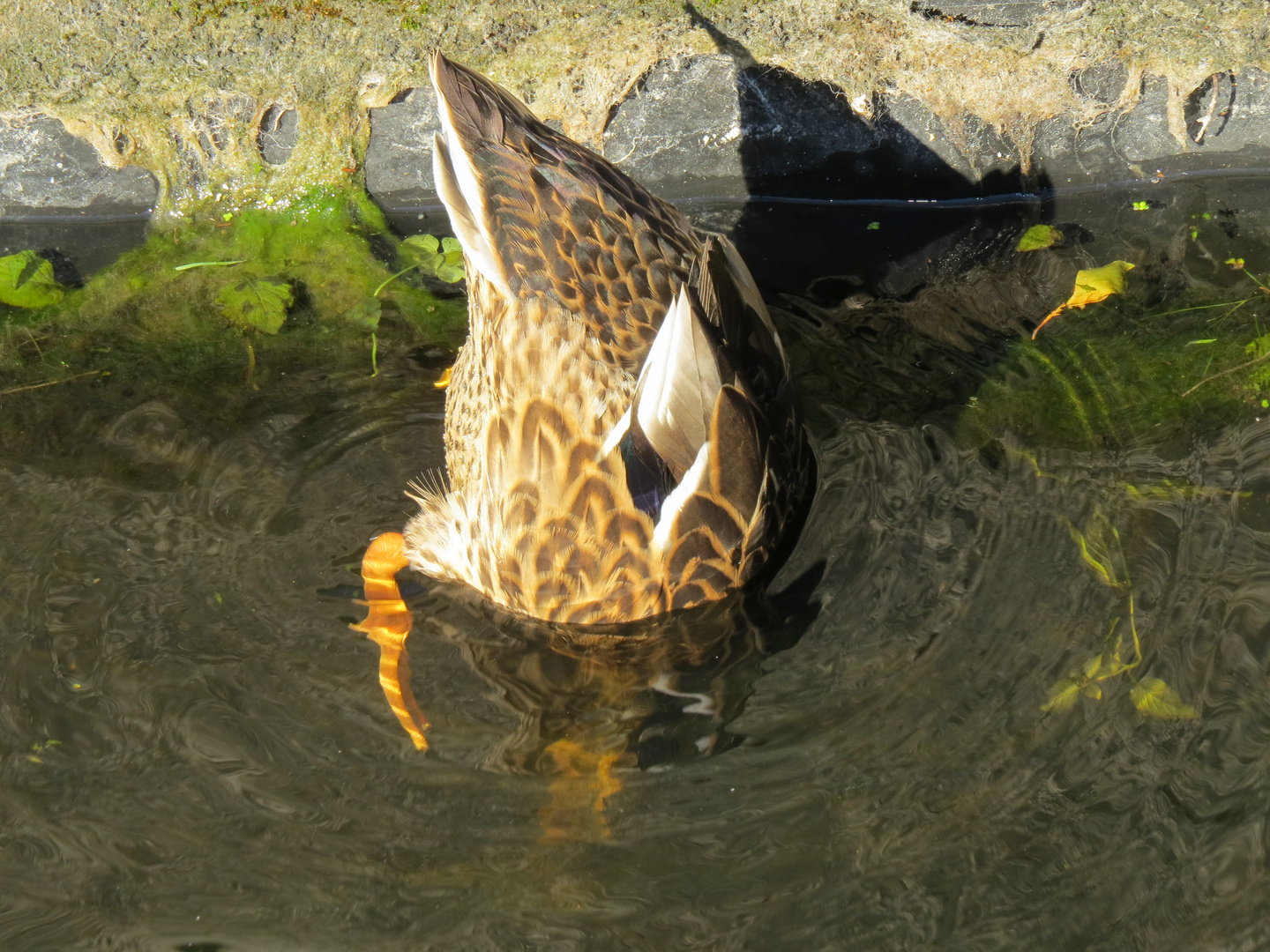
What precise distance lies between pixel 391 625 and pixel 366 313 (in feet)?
4.54

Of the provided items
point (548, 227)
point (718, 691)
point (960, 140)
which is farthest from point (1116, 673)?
point (960, 140)

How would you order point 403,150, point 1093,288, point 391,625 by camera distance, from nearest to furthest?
point 391,625 → point 1093,288 → point 403,150

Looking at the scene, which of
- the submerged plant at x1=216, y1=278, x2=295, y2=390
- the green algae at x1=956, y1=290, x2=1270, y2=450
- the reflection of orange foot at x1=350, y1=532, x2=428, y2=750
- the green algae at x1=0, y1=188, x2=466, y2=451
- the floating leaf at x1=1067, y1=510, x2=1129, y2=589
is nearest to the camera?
the reflection of orange foot at x1=350, y1=532, x2=428, y2=750

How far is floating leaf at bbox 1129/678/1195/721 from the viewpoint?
2.59 meters

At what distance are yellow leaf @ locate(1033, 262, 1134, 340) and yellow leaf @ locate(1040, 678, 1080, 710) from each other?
5.11 feet

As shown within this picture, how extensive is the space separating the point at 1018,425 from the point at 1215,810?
1311 millimetres

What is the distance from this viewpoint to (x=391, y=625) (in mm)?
2965

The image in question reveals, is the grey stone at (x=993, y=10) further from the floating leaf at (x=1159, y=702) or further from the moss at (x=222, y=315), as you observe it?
the floating leaf at (x=1159, y=702)

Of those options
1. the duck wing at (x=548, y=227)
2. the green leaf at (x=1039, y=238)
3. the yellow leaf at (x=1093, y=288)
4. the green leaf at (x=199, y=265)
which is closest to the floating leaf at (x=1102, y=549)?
the yellow leaf at (x=1093, y=288)

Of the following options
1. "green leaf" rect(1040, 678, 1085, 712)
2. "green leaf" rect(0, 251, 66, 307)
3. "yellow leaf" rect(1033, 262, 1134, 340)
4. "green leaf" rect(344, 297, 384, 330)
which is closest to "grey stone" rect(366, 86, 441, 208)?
"green leaf" rect(344, 297, 384, 330)

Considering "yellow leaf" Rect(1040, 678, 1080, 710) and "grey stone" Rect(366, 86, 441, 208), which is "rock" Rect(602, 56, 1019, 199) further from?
"yellow leaf" Rect(1040, 678, 1080, 710)

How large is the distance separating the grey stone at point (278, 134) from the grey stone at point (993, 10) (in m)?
2.35

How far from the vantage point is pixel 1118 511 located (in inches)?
121

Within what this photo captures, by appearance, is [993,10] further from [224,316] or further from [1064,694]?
[224,316]
